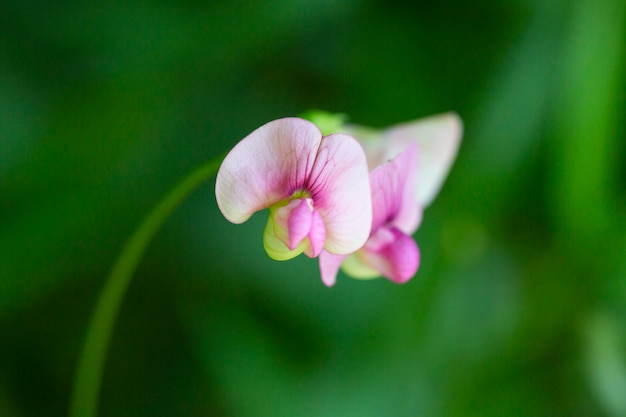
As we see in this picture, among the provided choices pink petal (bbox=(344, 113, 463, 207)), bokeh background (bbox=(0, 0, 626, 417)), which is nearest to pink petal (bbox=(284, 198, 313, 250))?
pink petal (bbox=(344, 113, 463, 207))

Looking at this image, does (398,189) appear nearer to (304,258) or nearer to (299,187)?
(299,187)

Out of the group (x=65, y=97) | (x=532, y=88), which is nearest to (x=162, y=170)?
(x=65, y=97)

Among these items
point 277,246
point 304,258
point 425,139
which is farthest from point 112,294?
point 304,258

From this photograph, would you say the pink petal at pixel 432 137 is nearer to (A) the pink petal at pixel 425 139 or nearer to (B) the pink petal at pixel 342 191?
(A) the pink petal at pixel 425 139

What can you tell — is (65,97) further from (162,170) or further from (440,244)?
(440,244)

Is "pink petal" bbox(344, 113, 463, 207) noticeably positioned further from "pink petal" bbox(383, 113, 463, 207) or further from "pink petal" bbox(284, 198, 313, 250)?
"pink petal" bbox(284, 198, 313, 250)

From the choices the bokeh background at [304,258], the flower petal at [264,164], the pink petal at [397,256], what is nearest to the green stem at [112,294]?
the flower petal at [264,164]
